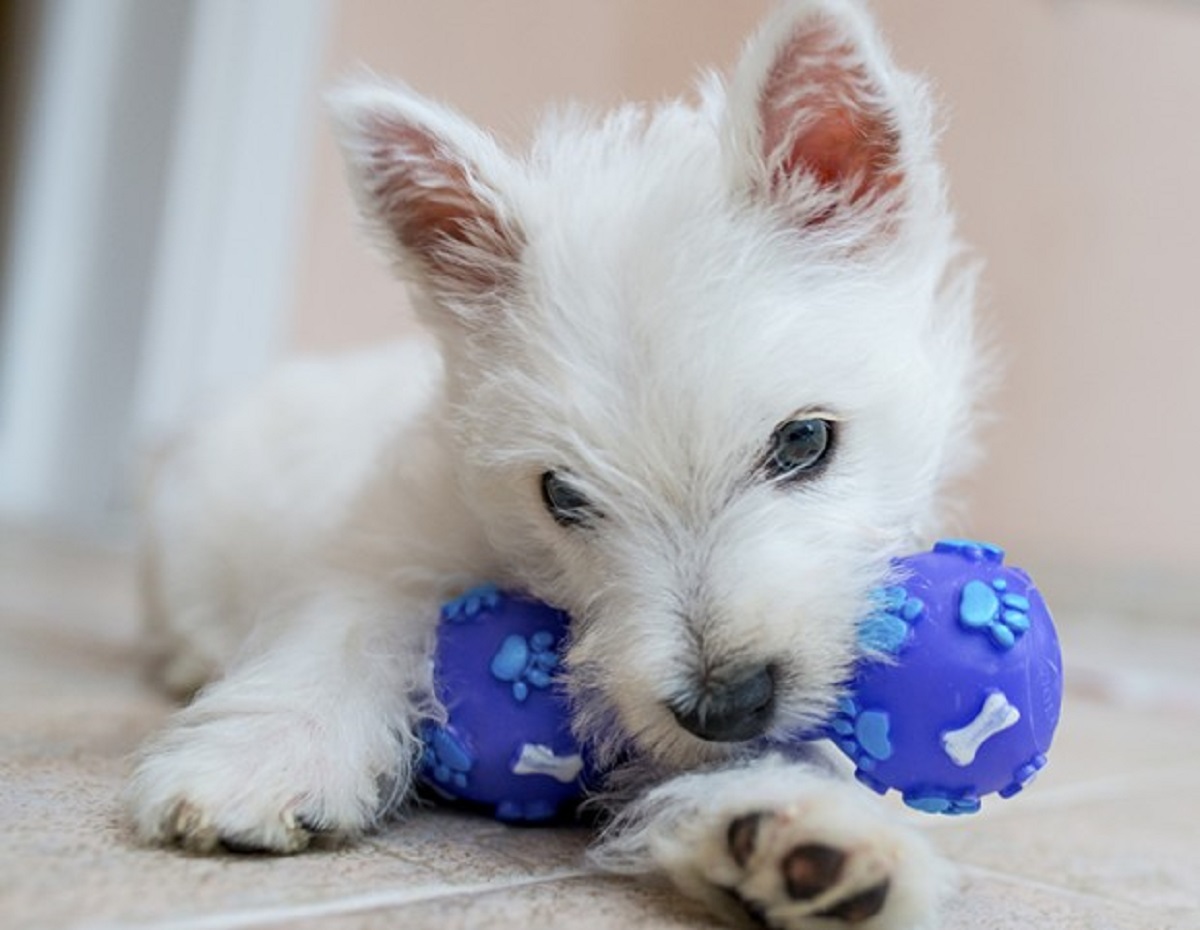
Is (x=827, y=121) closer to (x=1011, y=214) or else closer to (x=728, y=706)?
(x=728, y=706)

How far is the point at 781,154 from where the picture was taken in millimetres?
2031

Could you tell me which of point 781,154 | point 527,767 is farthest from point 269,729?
point 781,154

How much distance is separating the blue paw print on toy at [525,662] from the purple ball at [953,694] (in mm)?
355

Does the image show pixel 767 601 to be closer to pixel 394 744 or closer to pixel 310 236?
pixel 394 744

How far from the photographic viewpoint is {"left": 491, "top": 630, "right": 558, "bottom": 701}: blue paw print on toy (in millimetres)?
1870

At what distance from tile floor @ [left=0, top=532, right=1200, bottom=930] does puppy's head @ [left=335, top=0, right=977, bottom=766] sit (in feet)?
0.73

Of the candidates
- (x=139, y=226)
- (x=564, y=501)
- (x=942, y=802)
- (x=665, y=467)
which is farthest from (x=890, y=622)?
(x=139, y=226)

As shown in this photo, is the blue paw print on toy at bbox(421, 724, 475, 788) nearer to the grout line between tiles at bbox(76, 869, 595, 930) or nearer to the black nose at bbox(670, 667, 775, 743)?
the grout line between tiles at bbox(76, 869, 595, 930)

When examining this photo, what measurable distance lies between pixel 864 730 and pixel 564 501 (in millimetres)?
453

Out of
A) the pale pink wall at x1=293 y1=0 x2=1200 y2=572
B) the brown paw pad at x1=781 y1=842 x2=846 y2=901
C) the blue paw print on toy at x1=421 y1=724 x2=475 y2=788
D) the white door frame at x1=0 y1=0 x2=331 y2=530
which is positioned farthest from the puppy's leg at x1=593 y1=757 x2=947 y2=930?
the pale pink wall at x1=293 y1=0 x2=1200 y2=572

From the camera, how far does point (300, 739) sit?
5.92 ft

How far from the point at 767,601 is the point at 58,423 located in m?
5.39

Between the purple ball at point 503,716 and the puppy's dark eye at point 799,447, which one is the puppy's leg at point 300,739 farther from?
the puppy's dark eye at point 799,447

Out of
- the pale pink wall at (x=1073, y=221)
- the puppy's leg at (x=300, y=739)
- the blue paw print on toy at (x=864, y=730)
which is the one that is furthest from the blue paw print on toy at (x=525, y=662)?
the pale pink wall at (x=1073, y=221)
